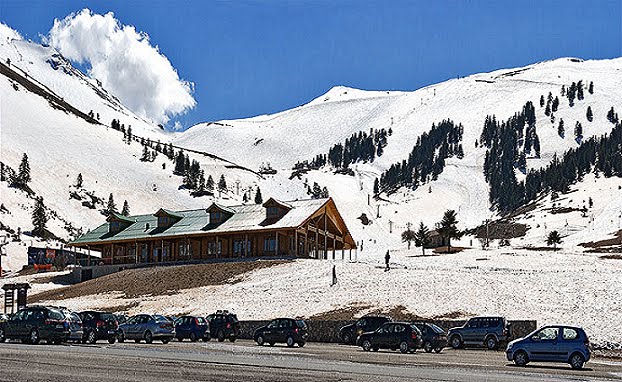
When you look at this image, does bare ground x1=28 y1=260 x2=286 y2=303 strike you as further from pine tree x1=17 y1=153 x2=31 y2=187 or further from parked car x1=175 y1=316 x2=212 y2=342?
pine tree x1=17 y1=153 x2=31 y2=187

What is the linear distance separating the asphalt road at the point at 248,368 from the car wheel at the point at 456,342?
36.3ft

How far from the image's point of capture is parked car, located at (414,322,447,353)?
37.7 metres

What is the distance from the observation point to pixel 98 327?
3875 cm

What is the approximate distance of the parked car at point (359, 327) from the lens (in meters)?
42.4

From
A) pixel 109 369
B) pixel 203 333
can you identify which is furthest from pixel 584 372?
pixel 203 333

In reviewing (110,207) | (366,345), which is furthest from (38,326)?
(110,207)

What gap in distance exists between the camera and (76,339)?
36969mm

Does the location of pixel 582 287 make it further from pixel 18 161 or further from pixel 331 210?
pixel 18 161

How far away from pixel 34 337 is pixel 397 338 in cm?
1729

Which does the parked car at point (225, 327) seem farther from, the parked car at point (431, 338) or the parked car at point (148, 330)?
the parked car at point (431, 338)

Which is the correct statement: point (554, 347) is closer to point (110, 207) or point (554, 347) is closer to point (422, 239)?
point (422, 239)

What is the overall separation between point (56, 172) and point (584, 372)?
17724 centimetres

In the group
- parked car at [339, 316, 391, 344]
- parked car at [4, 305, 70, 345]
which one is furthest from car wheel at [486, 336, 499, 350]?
parked car at [4, 305, 70, 345]

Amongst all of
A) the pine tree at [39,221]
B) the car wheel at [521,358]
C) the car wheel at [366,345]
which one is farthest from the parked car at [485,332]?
the pine tree at [39,221]
